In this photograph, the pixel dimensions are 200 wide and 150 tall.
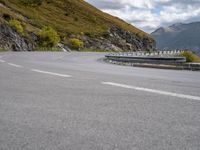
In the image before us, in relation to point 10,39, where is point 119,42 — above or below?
below

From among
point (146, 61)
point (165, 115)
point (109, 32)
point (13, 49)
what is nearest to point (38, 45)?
point (13, 49)

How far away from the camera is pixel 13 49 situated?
64.8 m

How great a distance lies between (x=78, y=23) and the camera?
134125mm

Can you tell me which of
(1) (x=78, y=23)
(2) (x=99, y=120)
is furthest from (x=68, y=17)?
(2) (x=99, y=120)

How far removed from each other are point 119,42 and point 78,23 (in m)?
21.5

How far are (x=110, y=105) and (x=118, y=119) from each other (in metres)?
1.16

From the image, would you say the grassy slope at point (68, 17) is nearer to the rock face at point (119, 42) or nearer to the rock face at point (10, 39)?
the rock face at point (119, 42)

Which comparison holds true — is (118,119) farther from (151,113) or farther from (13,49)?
(13,49)

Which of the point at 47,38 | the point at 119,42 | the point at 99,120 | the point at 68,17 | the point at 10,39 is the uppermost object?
the point at 68,17

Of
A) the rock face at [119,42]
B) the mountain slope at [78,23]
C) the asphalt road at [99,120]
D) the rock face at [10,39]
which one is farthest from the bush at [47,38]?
the asphalt road at [99,120]

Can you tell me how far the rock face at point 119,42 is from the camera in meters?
109

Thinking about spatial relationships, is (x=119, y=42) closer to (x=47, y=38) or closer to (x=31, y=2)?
(x=31, y=2)

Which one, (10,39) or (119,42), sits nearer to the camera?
(10,39)

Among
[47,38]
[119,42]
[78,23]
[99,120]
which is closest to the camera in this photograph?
[99,120]
